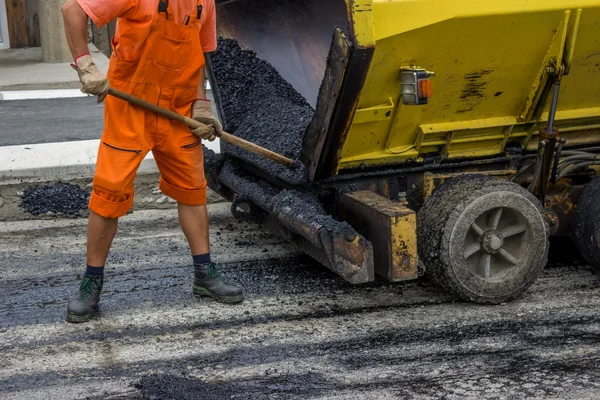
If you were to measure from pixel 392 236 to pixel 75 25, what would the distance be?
1.70 metres

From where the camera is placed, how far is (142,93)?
14.1 feet

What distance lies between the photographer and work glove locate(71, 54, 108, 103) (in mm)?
4086

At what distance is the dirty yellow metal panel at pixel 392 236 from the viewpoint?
4273 millimetres

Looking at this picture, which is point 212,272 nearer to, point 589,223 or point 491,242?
point 491,242

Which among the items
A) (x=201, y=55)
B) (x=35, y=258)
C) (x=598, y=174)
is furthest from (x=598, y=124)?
(x=35, y=258)

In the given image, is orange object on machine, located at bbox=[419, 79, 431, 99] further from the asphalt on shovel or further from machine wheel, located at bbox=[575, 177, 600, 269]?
machine wheel, located at bbox=[575, 177, 600, 269]

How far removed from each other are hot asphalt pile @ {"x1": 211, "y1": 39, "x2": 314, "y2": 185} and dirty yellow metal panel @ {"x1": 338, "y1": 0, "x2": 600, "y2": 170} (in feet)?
2.37

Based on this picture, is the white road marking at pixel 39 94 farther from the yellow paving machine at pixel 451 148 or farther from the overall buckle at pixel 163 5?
the overall buckle at pixel 163 5

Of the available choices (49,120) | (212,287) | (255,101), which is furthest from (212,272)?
(49,120)

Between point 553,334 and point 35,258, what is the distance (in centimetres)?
290

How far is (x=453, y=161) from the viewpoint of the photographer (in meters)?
4.85

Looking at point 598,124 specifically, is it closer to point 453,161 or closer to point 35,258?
point 453,161

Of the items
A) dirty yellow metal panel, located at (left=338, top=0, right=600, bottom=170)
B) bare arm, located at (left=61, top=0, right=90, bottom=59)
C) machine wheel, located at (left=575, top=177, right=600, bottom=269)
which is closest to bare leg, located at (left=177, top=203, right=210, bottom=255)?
dirty yellow metal panel, located at (left=338, top=0, right=600, bottom=170)

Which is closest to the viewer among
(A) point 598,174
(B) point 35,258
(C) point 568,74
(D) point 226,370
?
(D) point 226,370
